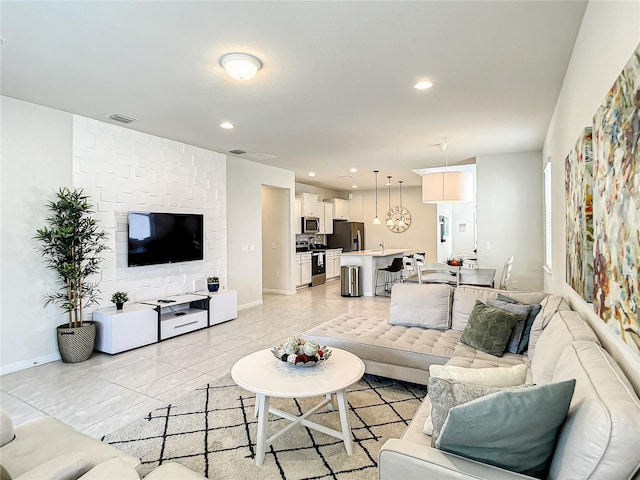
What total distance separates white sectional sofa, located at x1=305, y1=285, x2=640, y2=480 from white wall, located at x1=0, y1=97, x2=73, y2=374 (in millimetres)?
2888

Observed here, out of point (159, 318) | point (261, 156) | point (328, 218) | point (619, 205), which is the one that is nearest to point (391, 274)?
point (328, 218)

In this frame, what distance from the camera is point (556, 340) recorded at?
1.97m

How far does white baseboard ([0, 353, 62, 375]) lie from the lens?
3.57m

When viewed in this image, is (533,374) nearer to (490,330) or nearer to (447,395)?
(490,330)

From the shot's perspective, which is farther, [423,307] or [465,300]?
[423,307]

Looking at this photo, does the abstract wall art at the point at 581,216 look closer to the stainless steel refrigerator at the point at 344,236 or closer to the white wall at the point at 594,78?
the white wall at the point at 594,78

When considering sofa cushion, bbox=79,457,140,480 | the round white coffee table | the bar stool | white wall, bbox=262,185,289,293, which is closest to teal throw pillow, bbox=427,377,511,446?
the round white coffee table

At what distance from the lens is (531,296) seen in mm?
3172

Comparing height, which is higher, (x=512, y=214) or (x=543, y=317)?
(x=512, y=214)

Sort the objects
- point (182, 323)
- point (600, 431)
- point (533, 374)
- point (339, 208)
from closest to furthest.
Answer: point (600, 431), point (533, 374), point (182, 323), point (339, 208)

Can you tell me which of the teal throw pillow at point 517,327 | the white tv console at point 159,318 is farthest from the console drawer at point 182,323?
the teal throw pillow at point 517,327

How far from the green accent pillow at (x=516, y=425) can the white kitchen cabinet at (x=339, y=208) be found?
31.8ft

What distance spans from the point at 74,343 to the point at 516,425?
421 cm

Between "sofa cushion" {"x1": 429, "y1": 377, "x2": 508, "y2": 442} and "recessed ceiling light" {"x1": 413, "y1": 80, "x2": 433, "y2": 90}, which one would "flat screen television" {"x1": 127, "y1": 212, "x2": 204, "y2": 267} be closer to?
"recessed ceiling light" {"x1": 413, "y1": 80, "x2": 433, "y2": 90}
